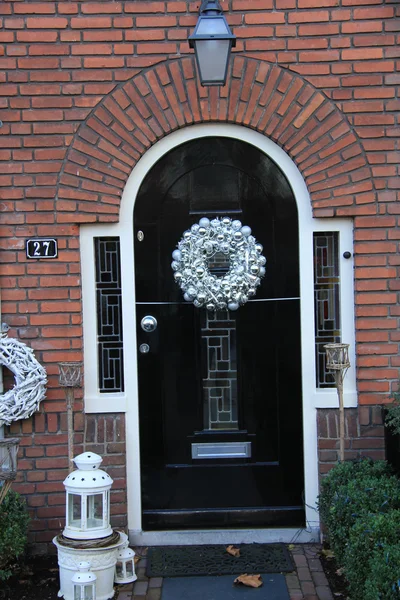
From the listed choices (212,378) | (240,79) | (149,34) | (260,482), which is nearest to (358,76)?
(240,79)

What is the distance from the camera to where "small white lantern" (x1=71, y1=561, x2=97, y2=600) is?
373 cm

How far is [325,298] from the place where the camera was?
4586 mm

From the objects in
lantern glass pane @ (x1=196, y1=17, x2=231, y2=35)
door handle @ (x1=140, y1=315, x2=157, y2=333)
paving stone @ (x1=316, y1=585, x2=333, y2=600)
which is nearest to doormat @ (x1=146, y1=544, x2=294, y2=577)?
paving stone @ (x1=316, y1=585, x2=333, y2=600)

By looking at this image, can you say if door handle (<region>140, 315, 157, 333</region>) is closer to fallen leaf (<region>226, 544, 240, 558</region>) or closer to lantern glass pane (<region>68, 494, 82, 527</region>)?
lantern glass pane (<region>68, 494, 82, 527</region>)

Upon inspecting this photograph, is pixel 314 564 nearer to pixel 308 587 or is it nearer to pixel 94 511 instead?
pixel 308 587

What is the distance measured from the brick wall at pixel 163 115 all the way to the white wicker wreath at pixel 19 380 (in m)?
0.10

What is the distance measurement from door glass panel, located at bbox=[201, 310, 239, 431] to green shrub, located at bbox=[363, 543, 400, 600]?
5.45 ft

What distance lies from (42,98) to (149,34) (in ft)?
2.52

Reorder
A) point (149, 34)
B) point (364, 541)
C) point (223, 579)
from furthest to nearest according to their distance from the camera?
point (149, 34), point (223, 579), point (364, 541)

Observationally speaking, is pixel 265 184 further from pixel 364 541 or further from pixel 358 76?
pixel 364 541

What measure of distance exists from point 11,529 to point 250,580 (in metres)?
1.36

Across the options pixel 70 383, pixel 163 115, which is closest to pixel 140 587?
pixel 70 383

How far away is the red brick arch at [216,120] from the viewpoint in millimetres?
4387

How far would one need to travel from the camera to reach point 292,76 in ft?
14.4
